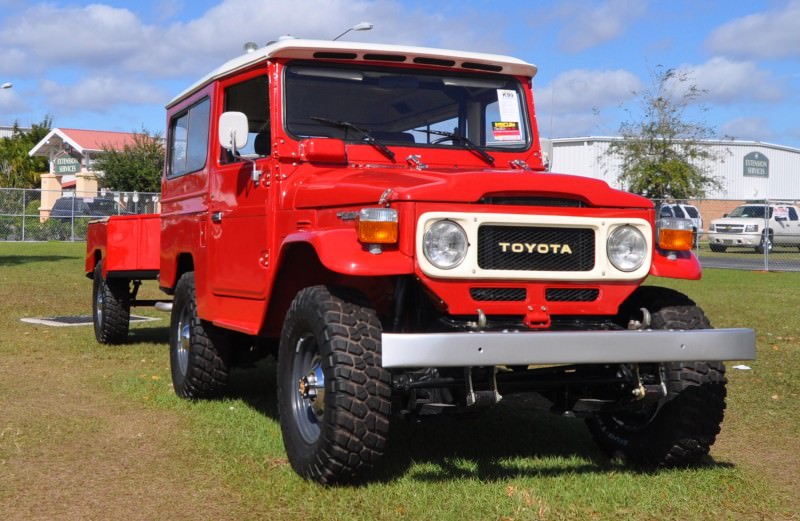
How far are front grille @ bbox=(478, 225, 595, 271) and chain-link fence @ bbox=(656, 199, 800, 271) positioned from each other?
73.1 ft

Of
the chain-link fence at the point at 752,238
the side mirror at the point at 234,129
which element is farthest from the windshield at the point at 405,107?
the chain-link fence at the point at 752,238

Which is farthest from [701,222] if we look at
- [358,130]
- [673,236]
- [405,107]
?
[673,236]

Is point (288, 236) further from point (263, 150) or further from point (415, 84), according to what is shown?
point (415, 84)

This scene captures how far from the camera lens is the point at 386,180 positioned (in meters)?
5.33

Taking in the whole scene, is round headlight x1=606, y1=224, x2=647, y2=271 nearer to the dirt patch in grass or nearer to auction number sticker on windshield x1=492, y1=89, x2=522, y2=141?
auction number sticker on windshield x1=492, y1=89, x2=522, y2=141

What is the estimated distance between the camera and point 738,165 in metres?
64.7

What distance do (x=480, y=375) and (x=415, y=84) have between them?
218cm

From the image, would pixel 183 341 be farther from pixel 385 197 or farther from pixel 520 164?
pixel 385 197

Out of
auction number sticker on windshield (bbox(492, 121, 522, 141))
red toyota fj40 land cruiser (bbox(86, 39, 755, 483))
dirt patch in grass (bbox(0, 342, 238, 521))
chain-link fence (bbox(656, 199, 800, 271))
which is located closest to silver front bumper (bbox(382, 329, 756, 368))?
red toyota fj40 land cruiser (bbox(86, 39, 755, 483))

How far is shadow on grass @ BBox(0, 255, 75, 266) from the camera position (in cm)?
2527

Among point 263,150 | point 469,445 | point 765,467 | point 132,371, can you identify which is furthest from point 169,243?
point 765,467

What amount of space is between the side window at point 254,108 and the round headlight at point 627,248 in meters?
2.14

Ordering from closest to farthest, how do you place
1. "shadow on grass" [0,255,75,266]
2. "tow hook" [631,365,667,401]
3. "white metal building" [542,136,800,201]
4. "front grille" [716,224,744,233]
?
"tow hook" [631,365,667,401] < "shadow on grass" [0,255,75,266] < "front grille" [716,224,744,233] < "white metal building" [542,136,800,201]

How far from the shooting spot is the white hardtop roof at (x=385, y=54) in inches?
243
